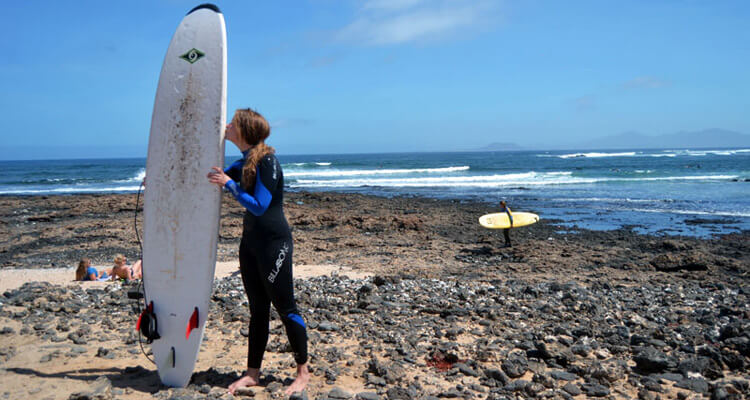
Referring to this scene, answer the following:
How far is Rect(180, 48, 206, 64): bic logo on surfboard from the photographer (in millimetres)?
3418

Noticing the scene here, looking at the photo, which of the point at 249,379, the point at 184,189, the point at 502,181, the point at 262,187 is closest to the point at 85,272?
the point at 184,189

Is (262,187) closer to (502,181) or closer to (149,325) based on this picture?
(149,325)

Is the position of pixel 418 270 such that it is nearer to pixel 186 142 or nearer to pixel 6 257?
pixel 186 142

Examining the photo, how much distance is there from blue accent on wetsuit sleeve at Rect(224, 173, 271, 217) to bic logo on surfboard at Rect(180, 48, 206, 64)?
1012mm

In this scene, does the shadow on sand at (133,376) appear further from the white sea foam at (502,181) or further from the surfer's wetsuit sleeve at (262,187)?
the white sea foam at (502,181)

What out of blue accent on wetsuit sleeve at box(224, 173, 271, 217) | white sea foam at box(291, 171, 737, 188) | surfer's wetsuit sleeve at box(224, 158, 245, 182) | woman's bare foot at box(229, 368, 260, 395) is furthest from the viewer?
white sea foam at box(291, 171, 737, 188)

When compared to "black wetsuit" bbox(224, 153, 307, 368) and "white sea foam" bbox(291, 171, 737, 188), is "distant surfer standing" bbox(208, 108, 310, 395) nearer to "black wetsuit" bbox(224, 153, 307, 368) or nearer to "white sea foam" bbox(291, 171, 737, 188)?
"black wetsuit" bbox(224, 153, 307, 368)

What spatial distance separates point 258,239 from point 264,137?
638mm

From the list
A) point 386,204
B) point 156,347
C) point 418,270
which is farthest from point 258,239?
point 386,204

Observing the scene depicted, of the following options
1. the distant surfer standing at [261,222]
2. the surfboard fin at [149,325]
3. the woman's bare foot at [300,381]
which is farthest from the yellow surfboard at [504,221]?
the surfboard fin at [149,325]

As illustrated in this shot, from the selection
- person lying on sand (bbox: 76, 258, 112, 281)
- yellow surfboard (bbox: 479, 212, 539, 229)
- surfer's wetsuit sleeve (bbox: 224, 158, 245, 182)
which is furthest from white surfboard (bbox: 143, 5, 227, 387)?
yellow surfboard (bbox: 479, 212, 539, 229)

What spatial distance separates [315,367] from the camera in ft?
12.6

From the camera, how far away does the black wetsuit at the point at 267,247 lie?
3.00 metres

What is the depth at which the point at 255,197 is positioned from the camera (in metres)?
2.99
